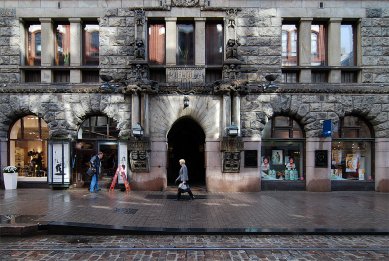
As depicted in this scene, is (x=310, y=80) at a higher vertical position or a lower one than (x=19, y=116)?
higher

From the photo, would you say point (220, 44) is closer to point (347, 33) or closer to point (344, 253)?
point (347, 33)

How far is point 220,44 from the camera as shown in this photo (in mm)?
15789

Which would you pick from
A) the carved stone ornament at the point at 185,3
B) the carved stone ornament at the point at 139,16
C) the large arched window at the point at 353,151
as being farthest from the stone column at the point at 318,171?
the carved stone ornament at the point at 139,16

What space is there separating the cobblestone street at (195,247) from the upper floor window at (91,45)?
10276mm

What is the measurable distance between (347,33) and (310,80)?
345 cm

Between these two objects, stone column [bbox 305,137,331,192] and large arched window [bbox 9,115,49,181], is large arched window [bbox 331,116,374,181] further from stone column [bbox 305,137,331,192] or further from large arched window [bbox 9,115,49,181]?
large arched window [bbox 9,115,49,181]

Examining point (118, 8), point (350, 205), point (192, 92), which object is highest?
point (118, 8)

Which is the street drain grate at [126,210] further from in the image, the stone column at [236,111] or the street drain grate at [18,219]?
the stone column at [236,111]

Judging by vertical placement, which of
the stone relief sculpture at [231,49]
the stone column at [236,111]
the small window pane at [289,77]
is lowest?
the stone column at [236,111]

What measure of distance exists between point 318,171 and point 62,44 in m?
15.2

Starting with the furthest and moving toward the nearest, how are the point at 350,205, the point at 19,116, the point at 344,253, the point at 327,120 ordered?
the point at 19,116, the point at 327,120, the point at 350,205, the point at 344,253

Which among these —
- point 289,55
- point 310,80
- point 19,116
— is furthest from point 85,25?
point 310,80

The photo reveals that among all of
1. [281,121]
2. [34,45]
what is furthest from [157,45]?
[281,121]

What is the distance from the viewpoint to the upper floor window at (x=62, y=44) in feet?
51.9
